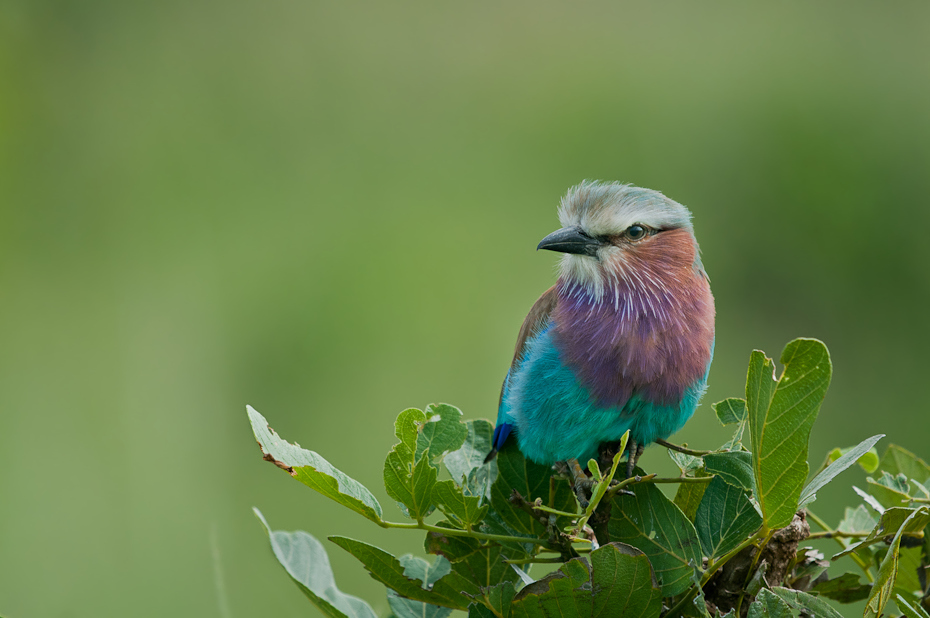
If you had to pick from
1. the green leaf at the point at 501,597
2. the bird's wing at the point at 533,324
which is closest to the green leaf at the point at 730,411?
the green leaf at the point at 501,597

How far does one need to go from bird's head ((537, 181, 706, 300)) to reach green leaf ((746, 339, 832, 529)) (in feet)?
3.02

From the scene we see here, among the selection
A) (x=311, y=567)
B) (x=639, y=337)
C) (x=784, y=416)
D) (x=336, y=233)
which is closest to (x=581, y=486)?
(x=639, y=337)

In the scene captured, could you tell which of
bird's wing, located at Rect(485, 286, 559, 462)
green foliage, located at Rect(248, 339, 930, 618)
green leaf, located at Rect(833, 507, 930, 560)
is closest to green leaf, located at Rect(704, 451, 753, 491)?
green foliage, located at Rect(248, 339, 930, 618)

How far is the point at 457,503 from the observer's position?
1207 millimetres

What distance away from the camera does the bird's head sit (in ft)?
6.33

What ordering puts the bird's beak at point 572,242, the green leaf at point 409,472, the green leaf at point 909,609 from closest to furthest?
the green leaf at point 909,609
the green leaf at point 409,472
the bird's beak at point 572,242

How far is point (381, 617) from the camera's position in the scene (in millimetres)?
1484

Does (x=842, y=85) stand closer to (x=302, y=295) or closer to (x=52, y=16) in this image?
(x=302, y=295)

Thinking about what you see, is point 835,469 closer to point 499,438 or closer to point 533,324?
point 499,438

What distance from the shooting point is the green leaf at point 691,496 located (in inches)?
50.1

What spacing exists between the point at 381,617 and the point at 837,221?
4.34 metres

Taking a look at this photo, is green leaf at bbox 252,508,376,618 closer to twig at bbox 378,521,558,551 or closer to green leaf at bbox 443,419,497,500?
twig at bbox 378,521,558,551

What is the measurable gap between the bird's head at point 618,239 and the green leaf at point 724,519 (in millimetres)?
804

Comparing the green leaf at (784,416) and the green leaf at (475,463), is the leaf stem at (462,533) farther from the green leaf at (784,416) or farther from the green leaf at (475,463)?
the green leaf at (784,416)
